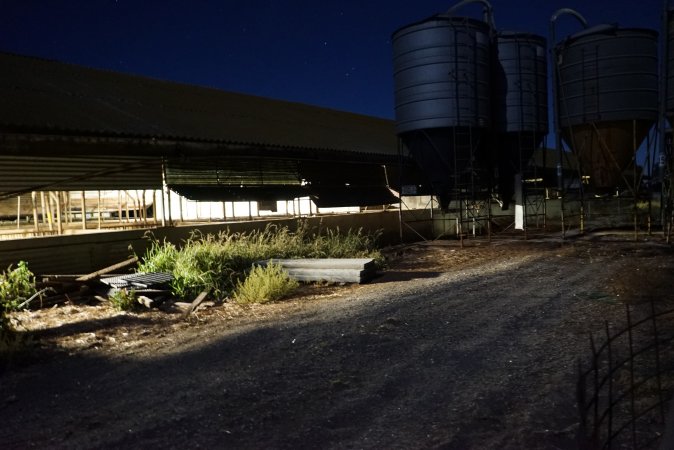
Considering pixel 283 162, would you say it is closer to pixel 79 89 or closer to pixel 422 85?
pixel 422 85

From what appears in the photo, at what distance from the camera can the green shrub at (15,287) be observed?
805 cm

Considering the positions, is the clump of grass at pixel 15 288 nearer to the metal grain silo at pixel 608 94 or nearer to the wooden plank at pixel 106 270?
the wooden plank at pixel 106 270

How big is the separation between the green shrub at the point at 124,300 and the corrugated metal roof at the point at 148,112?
12.5ft

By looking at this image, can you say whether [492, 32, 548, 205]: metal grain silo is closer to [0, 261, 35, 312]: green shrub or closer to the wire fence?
the wire fence

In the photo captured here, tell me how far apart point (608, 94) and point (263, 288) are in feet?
38.9

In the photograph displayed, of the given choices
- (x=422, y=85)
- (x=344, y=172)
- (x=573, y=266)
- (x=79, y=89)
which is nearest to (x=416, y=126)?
(x=422, y=85)

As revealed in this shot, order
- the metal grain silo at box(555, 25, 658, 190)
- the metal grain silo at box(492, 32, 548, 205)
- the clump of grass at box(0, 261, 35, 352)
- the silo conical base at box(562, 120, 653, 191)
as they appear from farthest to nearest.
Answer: the metal grain silo at box(492, 32, 548, 205) → the silo conical base at box(562, 120, 653, 191) → the metal grain silo at box(555, 25, 658, 190) → the clump of grass at box(0, 261, 35, 352)

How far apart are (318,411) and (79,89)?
12.0 m

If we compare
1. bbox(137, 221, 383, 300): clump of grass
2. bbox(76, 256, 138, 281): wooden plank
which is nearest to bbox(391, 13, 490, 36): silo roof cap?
bbox(137, 221, 383, 300): clump of grass

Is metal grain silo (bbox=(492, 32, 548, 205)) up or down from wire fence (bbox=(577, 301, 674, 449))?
up

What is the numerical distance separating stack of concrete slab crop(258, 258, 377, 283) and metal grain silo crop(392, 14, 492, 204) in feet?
18.9

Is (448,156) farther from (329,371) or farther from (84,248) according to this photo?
(329,371)

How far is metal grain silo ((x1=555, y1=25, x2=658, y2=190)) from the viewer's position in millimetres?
14984

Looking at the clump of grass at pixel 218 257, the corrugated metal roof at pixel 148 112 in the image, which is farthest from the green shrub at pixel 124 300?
the corrugated metal roof at pixel 148 112
